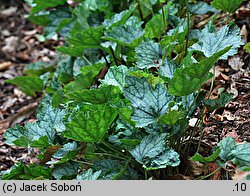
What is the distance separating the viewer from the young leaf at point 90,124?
151 cm

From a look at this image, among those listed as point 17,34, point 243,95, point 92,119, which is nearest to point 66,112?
point 92,119

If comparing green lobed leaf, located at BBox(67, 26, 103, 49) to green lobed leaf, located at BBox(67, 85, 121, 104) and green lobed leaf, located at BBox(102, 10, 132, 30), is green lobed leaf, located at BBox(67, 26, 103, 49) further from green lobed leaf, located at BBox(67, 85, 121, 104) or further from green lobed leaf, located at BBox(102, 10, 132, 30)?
green lobed leaf, located at BBox(67, 85, 121, 104)

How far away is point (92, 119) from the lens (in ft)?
4.97

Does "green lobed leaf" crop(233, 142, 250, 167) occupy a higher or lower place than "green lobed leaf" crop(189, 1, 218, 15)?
lower

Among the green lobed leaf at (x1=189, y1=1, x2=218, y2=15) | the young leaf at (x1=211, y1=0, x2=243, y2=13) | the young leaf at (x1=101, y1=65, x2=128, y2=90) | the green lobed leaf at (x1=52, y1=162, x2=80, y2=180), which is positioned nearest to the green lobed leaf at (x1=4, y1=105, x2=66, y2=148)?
the green lobed leaf at (x1=52, y1=162, x2=80, y2=180)

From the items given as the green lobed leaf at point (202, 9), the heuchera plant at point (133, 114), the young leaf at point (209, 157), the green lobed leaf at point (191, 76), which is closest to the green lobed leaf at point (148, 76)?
the heuchera plant at point (133, 114)

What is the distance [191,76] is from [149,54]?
395 millimetres

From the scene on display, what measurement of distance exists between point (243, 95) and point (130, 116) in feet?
2.36

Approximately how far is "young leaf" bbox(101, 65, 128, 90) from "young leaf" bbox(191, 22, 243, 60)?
0.28 m

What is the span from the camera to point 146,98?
1.59 m

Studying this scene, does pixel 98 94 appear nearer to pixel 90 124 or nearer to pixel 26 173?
pixel 90 124

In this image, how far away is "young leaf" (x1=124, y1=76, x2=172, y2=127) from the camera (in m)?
1.57

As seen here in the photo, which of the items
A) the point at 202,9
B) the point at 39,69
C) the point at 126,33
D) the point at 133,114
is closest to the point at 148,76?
the point at 133,114

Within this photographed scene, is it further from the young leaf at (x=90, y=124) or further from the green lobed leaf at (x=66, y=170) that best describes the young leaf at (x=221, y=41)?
the green lobed leaf at (x=66, y=170)
